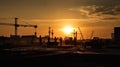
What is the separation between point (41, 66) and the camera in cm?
3478

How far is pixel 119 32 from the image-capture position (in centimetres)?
14600

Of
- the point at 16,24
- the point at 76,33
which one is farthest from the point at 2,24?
the point at 76,33

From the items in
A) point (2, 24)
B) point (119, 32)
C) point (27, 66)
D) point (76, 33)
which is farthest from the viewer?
point (76, 33)

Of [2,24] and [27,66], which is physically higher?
[2,24]

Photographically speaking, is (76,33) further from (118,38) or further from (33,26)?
(118,38)

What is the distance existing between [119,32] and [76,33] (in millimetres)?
54114

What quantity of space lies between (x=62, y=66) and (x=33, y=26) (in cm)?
13648

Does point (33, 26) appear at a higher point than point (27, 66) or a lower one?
higher

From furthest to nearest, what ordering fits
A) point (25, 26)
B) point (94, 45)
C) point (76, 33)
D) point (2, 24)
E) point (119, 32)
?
point (76, 33), point (25, 26), point (2, 24), point (119, 32), point (94, 45)

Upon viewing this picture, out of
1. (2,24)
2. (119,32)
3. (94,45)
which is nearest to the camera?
(94,45)

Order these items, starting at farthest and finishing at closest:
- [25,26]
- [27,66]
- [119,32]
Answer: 1. [25,26]
2. [119,32]
3. [27,66]

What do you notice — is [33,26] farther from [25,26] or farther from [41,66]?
[41,66]

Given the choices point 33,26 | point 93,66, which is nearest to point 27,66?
point 93,66

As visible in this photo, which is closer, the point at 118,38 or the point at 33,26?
the point at 118,38
